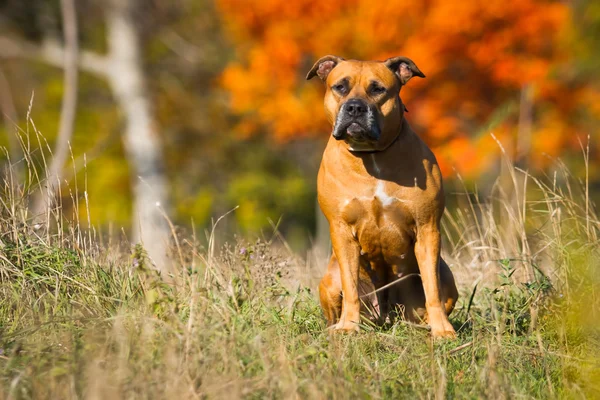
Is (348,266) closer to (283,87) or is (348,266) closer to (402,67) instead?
(402,67)

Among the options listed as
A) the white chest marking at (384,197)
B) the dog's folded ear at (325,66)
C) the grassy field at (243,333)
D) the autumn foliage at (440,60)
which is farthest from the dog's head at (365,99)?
the autumn foliage at (440,60)

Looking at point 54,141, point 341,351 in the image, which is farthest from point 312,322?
point 54,141

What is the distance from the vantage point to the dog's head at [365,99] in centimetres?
479

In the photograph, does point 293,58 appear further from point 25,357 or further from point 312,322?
point 25,357

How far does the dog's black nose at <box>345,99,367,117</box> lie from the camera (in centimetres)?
480

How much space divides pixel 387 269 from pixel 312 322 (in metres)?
0.68

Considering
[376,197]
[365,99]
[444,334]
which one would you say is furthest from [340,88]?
[444,334]

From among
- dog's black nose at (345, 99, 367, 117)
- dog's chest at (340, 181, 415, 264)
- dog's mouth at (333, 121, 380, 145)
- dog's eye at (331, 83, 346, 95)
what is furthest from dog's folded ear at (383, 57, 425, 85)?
dog's chest at (340, 181, 415, 264)

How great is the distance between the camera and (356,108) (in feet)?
15.8

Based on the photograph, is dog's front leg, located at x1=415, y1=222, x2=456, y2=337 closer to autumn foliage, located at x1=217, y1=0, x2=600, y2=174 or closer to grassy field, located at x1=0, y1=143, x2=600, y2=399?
grassy field, located at x1=0, y1=143, x2=600, y2=399

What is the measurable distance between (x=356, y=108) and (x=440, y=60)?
33.6 feet

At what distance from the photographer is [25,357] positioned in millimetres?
3398

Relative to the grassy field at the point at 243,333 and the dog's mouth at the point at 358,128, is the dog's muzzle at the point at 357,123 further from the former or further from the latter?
the grassy field at the point at 243,333

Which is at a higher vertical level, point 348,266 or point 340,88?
point 340,88
